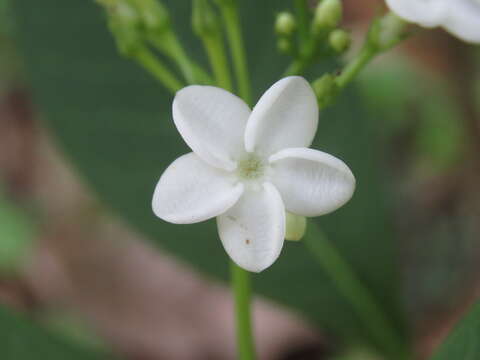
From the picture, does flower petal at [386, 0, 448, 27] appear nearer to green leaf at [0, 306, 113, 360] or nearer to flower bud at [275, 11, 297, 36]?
flower bud at [275, 11, 297, 36]

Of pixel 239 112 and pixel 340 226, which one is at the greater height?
pixel 340 226

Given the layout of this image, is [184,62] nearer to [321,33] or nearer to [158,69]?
[158,69]

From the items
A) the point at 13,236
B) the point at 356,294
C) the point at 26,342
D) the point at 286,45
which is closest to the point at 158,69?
the point at 286,45

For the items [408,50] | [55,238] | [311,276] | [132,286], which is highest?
[408,50]

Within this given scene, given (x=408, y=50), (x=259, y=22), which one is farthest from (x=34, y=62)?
(x=408, y=50)

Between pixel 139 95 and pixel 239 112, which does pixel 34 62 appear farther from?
pixel 239 112

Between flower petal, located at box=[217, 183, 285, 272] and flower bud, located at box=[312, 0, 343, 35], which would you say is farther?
flower bud, located at box=[312, 0, 343, 35]

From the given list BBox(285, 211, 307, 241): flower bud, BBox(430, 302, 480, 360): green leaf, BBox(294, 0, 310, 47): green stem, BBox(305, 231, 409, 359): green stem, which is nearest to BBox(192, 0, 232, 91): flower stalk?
BBox(294, 0, 310, 47): green stem
